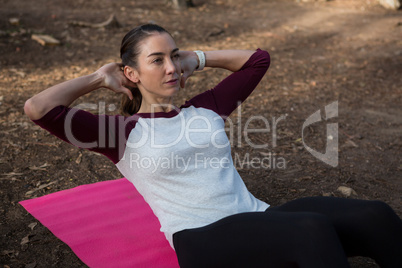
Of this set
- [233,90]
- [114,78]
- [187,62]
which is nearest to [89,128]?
[114,78]

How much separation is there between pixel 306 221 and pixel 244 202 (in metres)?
0.52

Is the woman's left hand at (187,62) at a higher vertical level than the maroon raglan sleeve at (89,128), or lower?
higher

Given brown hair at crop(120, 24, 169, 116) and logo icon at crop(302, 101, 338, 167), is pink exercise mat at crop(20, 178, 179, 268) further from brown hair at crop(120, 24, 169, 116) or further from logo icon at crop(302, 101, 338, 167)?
A: logo icon at crop(302, 101, 338, 167)

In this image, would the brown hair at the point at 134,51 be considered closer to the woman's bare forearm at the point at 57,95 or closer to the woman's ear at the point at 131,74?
the woman's ear at the point at 131,74

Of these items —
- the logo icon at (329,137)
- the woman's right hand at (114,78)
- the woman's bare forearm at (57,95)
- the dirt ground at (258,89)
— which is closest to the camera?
the woman's bare forearm at (57,95)

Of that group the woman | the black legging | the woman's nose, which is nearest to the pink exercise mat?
the woman

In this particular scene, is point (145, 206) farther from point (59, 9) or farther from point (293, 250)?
point (59, 9)

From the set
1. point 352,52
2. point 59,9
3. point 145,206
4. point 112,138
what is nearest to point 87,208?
point 145,206

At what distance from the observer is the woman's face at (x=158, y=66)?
2760 millimetres

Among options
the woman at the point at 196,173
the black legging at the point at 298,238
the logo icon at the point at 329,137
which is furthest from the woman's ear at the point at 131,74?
the logo icon at the point at 329,137

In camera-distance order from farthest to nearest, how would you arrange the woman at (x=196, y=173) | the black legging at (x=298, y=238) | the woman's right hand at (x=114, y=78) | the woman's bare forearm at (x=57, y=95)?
1. the woman's right hand at (x=114, y=78)
2. the woman's bare forearm at (x=57, y=95)
3. the woman at (x=196, y=173)
4. the black legging at (x=298, y=238)

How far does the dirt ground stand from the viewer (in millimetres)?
4062

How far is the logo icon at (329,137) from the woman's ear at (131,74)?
8.25ft

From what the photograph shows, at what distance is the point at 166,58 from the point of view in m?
2.77
